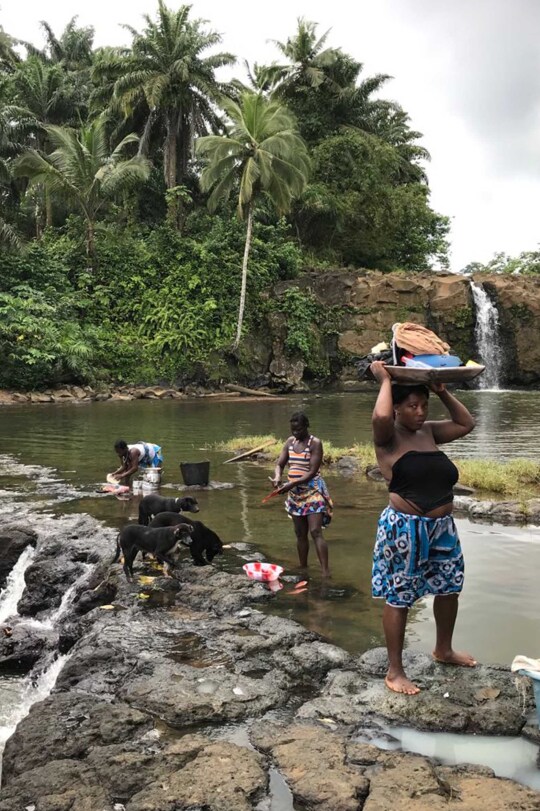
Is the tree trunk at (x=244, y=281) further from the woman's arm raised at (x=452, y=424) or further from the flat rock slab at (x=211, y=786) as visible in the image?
the flat rock slab at (x=211, y=786)

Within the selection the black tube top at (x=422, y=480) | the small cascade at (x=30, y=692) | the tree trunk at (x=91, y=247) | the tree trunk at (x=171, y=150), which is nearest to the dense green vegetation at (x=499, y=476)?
the black tube top at (x=422, y=480)

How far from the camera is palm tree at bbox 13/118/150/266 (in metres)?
29.2

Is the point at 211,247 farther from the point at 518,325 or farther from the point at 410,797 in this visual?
the point at 410,797

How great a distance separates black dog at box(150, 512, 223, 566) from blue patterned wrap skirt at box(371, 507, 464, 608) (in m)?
2.98

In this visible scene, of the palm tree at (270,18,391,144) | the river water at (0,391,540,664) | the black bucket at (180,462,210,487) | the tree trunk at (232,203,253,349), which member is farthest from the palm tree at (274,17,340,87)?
the black bucket at (180,462,210,487)

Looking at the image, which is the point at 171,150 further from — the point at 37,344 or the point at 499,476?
the point at 499,476

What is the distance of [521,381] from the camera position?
3388 cm

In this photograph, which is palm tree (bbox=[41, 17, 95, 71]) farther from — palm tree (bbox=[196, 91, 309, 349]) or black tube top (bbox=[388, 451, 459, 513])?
black tube top (bbox=[388, 451, 459, 513])

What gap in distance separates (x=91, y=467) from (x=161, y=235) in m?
22.7

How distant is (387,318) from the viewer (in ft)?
111

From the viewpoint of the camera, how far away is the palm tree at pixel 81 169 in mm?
29234

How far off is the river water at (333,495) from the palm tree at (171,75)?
1704 centimetres

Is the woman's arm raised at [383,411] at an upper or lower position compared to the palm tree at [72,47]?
lower

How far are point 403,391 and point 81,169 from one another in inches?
1137
